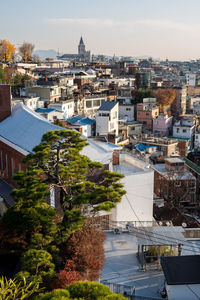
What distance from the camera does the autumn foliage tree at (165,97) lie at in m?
35.0

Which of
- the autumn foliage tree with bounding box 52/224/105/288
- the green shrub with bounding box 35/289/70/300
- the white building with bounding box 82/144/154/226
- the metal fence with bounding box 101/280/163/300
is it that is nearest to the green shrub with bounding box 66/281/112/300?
the green shrub with bounding box 35/289/70/300

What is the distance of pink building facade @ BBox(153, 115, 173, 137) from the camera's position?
30472mm

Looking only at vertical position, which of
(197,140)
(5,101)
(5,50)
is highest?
(5,50)

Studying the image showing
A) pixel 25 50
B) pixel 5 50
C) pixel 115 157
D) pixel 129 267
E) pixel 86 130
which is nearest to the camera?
pixel 129 267

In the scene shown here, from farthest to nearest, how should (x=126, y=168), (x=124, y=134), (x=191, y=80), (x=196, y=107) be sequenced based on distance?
(x=191, y=80)
(x=196, y=107)
(x=124, y=134)
(x=126, y=168)

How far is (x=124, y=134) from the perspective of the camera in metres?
26.8

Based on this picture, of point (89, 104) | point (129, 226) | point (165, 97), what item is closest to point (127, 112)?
point (89, 104)

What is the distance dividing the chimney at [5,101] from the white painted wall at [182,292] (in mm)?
10831

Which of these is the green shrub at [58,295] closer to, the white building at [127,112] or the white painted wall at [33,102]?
the white painted wall at [33,102]

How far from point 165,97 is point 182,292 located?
1175 inches

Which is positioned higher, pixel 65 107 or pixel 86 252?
pixel 65 107

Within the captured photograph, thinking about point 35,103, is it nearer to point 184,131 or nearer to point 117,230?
point 184,131

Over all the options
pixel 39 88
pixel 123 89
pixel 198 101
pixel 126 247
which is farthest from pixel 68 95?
pixel 126 247

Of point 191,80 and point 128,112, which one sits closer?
point 128,112
